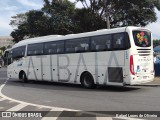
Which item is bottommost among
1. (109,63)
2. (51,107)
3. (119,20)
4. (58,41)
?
(51,107)

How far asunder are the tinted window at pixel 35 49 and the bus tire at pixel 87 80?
473cm

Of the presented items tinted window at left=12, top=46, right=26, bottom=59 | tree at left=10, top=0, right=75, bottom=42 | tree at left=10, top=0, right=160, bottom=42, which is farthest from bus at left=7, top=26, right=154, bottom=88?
tree at left=10, top=0, right=75, bottom=42

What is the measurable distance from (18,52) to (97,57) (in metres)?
9.55

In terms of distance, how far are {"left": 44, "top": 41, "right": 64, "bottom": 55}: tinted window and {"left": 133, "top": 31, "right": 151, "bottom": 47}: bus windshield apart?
17.7ft

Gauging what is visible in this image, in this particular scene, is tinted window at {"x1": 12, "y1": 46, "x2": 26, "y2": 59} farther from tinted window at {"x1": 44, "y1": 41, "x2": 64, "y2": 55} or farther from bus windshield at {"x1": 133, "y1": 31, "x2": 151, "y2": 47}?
bus windshield at {"x1": 133, "y1": 31, "x2": 151, "y2": 47}

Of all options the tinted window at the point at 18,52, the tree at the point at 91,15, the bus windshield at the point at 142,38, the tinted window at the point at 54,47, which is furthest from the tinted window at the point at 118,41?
the tree at the point at 91,15

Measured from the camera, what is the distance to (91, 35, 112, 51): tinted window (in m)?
15.9

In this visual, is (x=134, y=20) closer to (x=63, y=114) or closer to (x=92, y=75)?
(x=92, y=75)

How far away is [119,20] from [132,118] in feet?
115

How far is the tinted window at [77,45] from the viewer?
17.3m

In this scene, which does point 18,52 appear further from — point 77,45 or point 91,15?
point 91,15

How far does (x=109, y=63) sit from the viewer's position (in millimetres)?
15812

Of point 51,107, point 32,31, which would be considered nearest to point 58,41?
point 51,107

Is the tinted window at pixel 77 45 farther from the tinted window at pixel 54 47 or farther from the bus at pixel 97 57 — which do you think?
the tinted window at pixel 54 47
